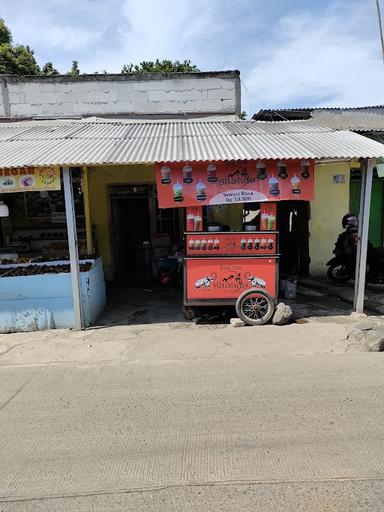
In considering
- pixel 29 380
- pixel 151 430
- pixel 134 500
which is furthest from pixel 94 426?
pixel 29 380

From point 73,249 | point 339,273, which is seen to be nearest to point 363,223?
point 339,273

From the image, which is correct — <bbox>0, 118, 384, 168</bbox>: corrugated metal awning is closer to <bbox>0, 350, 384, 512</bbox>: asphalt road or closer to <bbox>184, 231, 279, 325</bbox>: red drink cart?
<bbox>184, 231, 279, 325</bbox>: red drink cart

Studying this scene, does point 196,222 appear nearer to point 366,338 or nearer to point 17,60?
point 366,338

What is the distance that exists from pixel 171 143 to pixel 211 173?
41.6 inches

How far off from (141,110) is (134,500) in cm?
988

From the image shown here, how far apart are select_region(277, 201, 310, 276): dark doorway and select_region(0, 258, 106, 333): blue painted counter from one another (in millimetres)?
5735

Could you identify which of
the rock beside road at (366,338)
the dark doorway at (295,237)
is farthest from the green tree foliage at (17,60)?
the rock beside road at (366,338)

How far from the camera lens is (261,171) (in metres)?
6.25

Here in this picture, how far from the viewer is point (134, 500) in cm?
261

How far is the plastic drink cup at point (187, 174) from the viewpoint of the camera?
245 inches

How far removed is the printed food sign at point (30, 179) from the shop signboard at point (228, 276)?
2.40 metres

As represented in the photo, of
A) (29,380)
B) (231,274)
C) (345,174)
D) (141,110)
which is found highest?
(141,110)

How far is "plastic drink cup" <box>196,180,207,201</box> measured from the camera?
6297 mm

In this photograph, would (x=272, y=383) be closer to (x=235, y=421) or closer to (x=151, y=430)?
(x=235, y=421)
